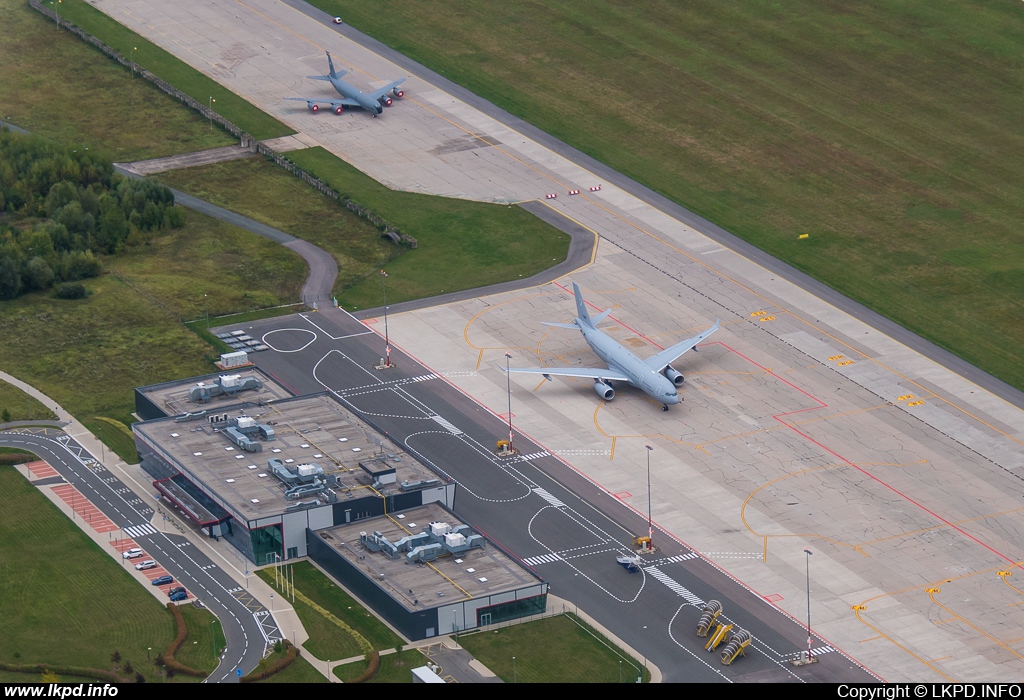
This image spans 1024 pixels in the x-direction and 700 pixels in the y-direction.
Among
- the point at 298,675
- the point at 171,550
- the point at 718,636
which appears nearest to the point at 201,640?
the point at 298,675

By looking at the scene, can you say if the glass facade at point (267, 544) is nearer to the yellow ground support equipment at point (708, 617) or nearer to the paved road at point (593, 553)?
→ the paved road at point (593, 553)

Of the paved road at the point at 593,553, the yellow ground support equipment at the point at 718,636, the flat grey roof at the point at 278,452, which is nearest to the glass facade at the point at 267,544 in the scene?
the flat grey roof at the point at 278,452

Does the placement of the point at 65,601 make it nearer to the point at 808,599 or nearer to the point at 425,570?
the point at 425,570

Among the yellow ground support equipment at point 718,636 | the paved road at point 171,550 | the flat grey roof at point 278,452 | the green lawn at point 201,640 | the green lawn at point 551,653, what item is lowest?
the paved road at point 171,550

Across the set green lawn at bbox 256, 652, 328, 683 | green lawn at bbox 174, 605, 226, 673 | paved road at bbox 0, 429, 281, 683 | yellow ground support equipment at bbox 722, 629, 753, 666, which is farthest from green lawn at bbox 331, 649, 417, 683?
yellow ground support equipment at bbox 722, 629, 753, 666
